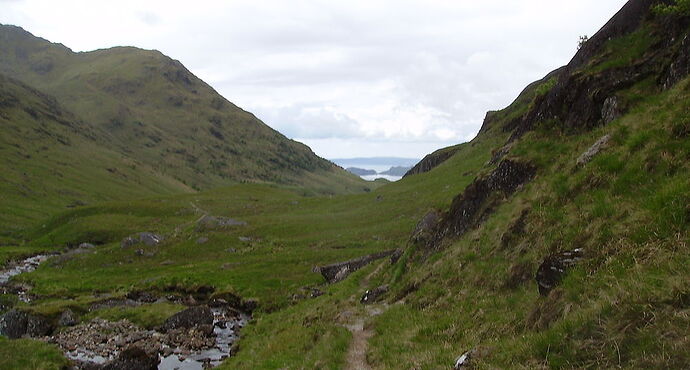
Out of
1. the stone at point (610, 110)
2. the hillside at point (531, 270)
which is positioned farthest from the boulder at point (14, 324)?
the stone at point (610, 110)

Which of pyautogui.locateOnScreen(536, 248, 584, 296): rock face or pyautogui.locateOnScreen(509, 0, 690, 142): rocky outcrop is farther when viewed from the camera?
pyautogui.locateOnScreen(509, 0, 690, 142): rocky outcrop

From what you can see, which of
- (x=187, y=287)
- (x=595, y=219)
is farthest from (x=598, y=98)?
(x=187, y=287)

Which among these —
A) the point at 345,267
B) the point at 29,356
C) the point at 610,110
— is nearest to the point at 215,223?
the point at 345,267

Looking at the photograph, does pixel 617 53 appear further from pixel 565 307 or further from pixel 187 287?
pixel 187 287

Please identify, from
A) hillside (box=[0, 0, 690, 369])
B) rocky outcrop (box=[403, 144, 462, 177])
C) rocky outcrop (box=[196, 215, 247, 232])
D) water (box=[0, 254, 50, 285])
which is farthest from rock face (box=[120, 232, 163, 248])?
rocky outcrop (box=[403, 144, 462, 177])

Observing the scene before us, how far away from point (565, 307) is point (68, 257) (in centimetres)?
7792

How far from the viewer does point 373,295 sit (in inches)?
1218

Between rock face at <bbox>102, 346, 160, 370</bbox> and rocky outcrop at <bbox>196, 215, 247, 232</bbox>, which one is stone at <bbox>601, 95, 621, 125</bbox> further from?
rocky outcrop at <bbox>196, 215, 247, 232</bbox>

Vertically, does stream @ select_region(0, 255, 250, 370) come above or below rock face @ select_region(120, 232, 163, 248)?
below

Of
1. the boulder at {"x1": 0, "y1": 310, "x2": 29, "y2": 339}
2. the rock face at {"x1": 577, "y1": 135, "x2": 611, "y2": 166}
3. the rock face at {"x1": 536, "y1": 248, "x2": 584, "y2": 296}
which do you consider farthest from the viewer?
the boulder at {"x1": 0, "y1": 310, "x2": 29, "y2": 339}

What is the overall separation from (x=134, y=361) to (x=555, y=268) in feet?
83.3

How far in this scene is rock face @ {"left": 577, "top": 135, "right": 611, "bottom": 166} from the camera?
21.0m

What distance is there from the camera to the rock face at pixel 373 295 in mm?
30281

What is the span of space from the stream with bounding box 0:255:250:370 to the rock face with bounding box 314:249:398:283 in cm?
967
